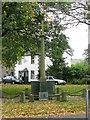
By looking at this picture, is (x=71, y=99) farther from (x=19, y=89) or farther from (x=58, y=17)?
(x=58, y=17)

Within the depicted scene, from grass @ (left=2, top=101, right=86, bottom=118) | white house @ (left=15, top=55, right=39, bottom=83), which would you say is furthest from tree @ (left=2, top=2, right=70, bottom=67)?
grass @ (left=2, top=101, right=86, bottom=118)

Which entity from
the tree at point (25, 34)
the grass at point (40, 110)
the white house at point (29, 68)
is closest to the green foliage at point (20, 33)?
the tree at point (25, 34)

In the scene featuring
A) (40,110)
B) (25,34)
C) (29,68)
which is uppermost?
(25,34)

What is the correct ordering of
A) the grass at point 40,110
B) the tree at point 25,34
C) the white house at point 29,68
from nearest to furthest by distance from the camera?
the grass at point 40,110
the tree at point 25,34
the white house at point 29,68

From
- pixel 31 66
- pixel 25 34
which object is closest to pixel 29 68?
pixel 31 66

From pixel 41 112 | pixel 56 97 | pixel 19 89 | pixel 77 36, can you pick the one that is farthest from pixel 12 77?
pixel 77 36

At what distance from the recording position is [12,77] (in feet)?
11.7

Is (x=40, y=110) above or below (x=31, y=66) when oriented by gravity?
below

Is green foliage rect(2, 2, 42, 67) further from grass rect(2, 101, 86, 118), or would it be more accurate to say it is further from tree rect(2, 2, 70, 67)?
grass rect(2, 101, 86, 118)

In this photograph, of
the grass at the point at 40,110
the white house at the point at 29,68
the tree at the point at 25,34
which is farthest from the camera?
the white house at the point at 29,68

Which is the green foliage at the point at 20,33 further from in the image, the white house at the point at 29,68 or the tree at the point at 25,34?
the white house at the point at 29,68

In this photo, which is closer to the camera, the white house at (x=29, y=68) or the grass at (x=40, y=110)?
the grass at (x=40, y=110)

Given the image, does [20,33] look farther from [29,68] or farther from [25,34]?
[29,68]

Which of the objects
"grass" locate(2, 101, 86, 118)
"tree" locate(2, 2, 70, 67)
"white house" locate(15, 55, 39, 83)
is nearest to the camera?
"grass" locate(2, 101, 86, 118)
